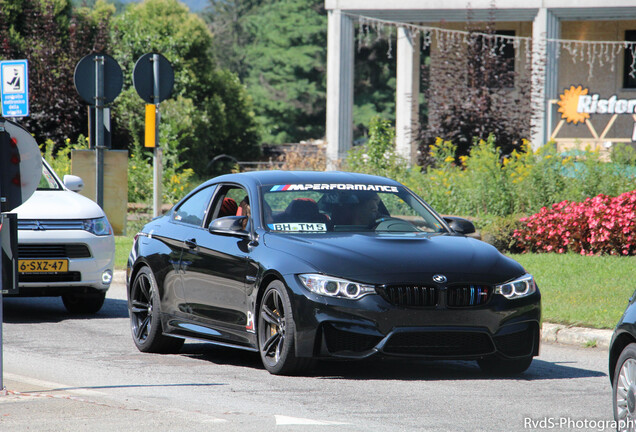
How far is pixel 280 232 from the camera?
8570 millimetres

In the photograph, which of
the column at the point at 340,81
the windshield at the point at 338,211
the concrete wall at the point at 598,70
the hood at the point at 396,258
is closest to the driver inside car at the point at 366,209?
the windshield at the point at 338,211

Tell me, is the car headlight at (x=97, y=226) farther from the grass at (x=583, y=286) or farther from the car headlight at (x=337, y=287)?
the car headlight at (x=337, y=287)

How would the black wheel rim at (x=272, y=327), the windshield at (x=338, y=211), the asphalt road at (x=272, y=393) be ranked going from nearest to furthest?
the asphalt road at (x=272, y=393) → the black wheel rim at (x=272, y=327) → the windshield at (x=338, y=211)

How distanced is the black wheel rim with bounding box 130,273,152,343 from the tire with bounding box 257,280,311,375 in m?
1.84

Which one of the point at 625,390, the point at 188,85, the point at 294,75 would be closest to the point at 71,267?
the point at 625,390

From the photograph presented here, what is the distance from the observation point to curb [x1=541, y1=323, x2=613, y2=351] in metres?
9.97

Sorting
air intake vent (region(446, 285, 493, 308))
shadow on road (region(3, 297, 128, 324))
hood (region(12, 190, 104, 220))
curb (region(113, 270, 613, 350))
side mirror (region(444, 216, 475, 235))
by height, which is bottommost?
shadow on road (region(3, 297, 128, 324))

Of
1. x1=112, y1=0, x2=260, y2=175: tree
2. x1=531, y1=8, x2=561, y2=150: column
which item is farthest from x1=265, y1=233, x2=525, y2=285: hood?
x1=112, y1=0, x2=260, y2=175: tree

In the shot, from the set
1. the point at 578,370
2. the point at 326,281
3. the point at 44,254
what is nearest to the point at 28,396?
the point at 326,281

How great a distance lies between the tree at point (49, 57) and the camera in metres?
31.8

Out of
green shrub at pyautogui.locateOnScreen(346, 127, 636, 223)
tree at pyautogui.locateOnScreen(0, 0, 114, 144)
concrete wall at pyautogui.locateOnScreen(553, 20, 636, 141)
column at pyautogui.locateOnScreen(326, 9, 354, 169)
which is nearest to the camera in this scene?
green shrub at pyautogui.locateOnScreen(346, 127, 636, 223)

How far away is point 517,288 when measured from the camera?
7.99 metres

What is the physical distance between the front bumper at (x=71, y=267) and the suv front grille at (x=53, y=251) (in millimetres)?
21

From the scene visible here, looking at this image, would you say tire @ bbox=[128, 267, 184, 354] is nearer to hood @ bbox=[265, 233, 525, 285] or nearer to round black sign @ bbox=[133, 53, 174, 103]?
hood @ bbox=[265, 233, 525, 285]
